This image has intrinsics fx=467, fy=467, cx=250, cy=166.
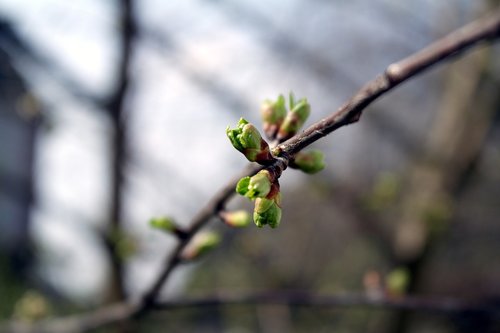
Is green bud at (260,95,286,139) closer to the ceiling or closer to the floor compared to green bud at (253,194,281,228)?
closer to the ceiling

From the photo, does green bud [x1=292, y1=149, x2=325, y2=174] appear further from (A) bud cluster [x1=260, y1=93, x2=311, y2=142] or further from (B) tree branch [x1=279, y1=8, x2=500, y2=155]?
(B) tree branch [x1=279, y1=8, x2=500, y2=155]

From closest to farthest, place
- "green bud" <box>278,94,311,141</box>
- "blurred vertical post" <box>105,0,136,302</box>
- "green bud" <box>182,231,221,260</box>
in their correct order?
"green bud" <box>278,94,311,141</box> < "green bud" <box>182,231,221,260</box> < "blurred vertical post" <box>105,0,136,302</box>

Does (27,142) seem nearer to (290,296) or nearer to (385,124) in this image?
(385,124)

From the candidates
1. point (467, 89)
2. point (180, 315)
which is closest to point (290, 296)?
point (467, 89)

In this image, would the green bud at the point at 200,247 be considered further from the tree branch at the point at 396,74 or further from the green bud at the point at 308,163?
Answer: the tree branch at the point at 396,74

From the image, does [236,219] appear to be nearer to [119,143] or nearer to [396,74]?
[396,74]

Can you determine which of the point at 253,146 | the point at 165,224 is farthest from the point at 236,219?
the point at 253,146

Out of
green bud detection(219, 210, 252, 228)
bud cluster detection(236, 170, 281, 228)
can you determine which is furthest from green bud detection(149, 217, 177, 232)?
bud cluster detection(236, 170, 281, 228)
